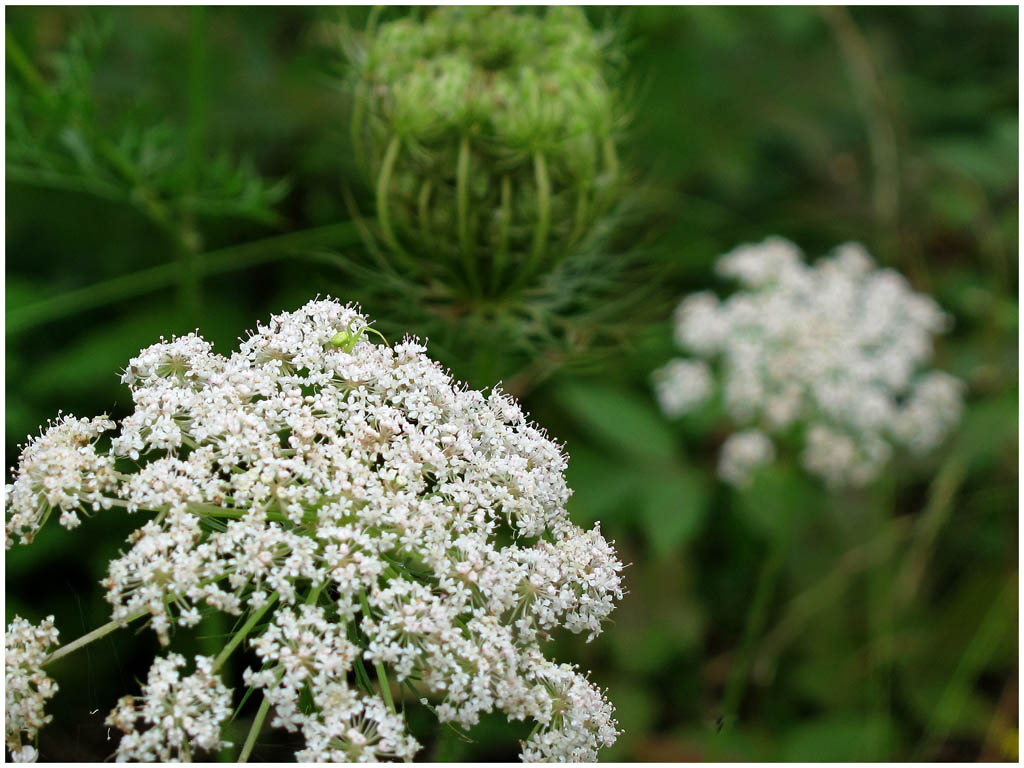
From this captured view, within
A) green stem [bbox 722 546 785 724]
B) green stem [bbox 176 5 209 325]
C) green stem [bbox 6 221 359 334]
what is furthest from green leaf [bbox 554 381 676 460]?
green stem [bbox 176 5 209 325]

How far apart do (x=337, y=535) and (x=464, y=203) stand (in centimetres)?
122

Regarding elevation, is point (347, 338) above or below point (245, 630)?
above

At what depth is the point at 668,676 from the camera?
4.07 metres

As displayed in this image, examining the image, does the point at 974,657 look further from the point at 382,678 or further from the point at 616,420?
the point at 382,678

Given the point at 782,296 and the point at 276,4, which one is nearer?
the point at 782,296

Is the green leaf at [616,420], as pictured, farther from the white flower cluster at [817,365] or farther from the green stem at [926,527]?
the green stem at [926,527]

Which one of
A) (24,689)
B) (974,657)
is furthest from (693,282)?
(24,689)

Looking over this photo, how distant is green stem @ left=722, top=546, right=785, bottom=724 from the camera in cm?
→ 355

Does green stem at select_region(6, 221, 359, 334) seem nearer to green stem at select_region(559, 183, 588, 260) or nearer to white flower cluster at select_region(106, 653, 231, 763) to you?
green stem at select_region(559, 183, 588, 260)

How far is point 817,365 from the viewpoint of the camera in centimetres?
372

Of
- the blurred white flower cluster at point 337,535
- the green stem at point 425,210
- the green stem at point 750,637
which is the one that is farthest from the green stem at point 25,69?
the green stem at point 750,637

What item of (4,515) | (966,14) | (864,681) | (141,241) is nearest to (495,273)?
(4,515)

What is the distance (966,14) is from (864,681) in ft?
11.5

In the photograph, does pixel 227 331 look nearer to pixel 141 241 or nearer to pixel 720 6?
pixel 141 241
